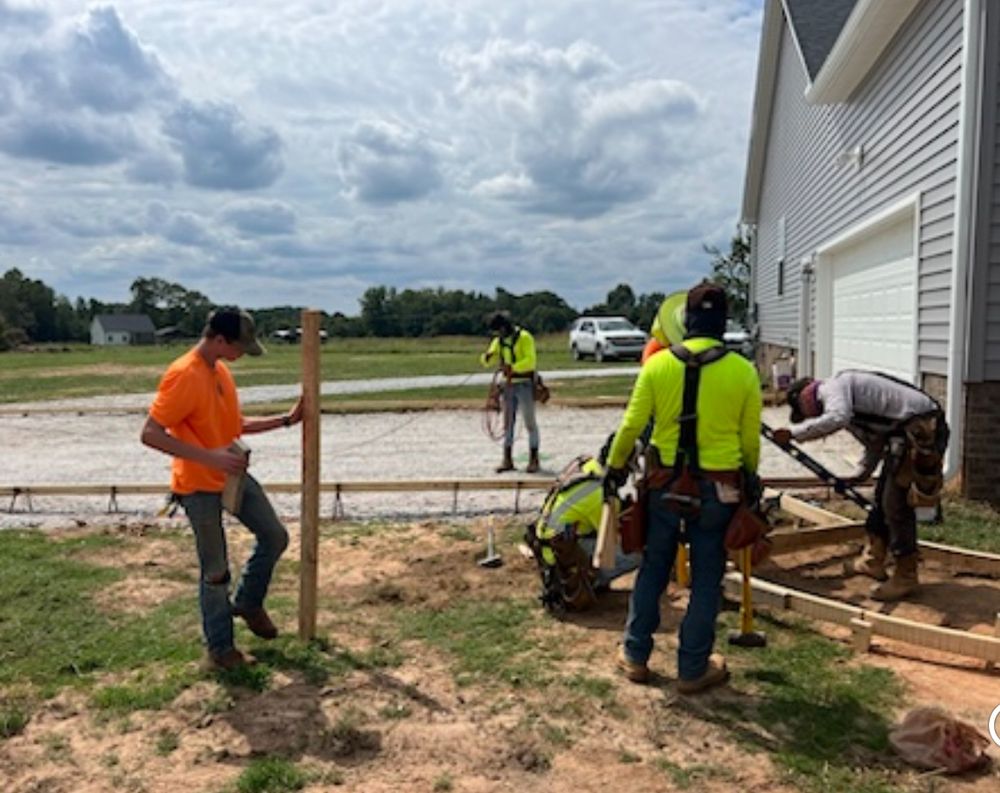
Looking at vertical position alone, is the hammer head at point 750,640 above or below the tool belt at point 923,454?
below

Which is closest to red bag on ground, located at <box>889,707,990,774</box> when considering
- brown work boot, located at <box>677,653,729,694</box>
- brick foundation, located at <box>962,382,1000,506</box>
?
brown work boot, located at <box>677,653,729,694</box>

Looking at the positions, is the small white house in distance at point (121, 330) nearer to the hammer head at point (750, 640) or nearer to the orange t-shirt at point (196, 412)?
the orange t-shirt at point (196, 412)

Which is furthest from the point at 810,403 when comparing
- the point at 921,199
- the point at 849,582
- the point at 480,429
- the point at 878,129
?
the point at 480,429

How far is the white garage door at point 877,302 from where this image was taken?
1012 centimetres

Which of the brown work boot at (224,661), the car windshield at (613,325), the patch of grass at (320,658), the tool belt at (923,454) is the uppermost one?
the car windshield at (613,325)

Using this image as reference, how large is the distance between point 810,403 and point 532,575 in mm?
2120

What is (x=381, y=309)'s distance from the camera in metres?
79.1

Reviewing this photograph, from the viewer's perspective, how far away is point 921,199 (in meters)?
9.38

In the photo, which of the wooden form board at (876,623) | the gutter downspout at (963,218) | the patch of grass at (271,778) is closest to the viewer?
the patch of grass at (271,778)

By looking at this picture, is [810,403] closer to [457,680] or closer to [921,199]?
[457,680]

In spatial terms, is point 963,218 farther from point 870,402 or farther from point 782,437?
point 782,437

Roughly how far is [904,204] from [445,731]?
829cm

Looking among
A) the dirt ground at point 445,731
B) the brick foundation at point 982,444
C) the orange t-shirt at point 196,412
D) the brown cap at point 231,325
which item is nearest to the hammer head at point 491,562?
the dirt ground at point 445,731

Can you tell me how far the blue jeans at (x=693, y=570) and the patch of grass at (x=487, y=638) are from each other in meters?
0.65
